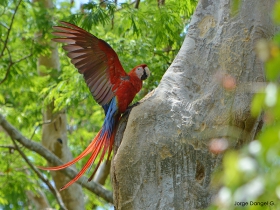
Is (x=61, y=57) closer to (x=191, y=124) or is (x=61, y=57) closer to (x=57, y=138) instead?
(x=57, y=138)

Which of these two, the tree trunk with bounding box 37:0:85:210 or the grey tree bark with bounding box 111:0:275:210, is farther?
the tree trunk with bounding box 37:0:85:210

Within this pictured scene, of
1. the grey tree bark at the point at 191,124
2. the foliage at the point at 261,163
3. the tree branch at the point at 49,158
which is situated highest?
the foliage at the point at 261,163

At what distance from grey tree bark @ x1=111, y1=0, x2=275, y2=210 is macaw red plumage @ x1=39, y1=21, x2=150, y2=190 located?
48cm

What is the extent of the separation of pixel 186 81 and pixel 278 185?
1611mm

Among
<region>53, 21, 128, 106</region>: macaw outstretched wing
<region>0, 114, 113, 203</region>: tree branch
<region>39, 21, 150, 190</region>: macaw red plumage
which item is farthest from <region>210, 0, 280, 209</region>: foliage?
<region>0, 114, 113, 203</region>: tree branch

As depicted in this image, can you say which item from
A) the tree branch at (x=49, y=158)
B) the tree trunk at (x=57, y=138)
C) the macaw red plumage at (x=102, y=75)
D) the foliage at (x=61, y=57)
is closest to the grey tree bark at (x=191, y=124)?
the macaw red plumage at (x=102, y=75)

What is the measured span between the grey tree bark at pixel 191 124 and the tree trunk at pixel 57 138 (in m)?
3.26

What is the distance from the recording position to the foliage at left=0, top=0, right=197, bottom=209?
3967 millimetres

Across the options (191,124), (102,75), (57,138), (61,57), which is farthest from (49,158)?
(191,124)

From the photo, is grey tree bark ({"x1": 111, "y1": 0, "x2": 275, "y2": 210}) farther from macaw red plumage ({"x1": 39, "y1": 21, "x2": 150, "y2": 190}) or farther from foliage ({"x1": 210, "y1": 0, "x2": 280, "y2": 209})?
foliage ({"x1": 210, "y1": 0, "x2": 280, "y2": 209})

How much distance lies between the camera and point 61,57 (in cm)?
592

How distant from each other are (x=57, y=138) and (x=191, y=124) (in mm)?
3708

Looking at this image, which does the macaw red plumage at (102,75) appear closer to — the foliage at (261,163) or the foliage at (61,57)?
the foliage at (61,57)

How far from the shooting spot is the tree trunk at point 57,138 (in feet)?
17.6
